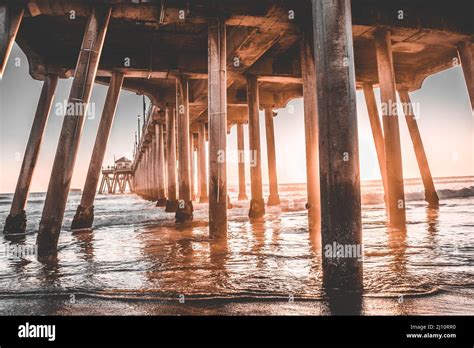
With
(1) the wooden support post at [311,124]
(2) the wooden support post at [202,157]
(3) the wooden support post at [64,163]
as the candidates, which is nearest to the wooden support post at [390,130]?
(1) the wooden support post at [311,124]

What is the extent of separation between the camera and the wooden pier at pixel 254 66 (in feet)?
11.4

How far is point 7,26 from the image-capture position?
21.6 feet

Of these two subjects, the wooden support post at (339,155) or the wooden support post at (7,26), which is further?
the wooden support post at (7,26)

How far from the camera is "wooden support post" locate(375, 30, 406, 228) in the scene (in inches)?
336

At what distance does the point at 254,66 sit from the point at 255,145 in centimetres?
266

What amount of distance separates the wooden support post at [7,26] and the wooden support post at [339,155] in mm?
5952

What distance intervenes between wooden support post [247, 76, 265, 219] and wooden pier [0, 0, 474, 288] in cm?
4

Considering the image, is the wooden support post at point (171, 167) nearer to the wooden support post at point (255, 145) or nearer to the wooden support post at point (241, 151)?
the wooden support post at point (255, 145)

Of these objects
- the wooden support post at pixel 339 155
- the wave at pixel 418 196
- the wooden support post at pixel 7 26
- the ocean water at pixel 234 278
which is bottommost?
the wave at pixel 418 196

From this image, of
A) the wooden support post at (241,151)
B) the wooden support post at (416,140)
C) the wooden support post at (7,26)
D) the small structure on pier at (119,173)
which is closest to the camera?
the wooden support post at (7,26)

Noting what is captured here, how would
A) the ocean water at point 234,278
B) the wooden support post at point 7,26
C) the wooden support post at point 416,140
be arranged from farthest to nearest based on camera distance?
1. the wooden support post at point 416,140
2. the wooden support post at point 7,26
3. the ocean water at point 234,278

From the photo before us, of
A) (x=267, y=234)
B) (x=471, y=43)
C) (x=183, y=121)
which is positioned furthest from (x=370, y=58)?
(x=267, y=234)

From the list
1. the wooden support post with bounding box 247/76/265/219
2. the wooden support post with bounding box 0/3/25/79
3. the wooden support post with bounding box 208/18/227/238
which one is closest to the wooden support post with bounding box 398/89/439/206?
the wooden support post with bounding box 247/76/265/219

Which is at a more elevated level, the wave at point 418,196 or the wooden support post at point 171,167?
the wooden support post at point 171,167
